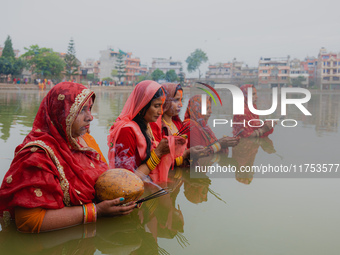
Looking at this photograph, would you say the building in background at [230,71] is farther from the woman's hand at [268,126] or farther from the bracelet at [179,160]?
the bracelet at [179,160]

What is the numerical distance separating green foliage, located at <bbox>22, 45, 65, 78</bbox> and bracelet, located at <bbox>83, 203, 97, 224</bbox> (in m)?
52.1

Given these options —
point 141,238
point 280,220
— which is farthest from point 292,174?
point 141,238

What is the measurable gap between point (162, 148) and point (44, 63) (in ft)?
170

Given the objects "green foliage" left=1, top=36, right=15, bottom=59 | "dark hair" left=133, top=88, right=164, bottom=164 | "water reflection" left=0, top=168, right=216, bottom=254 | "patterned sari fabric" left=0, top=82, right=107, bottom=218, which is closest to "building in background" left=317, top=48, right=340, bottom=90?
"green foliage" left=1, top=36, right=15, bottom=59

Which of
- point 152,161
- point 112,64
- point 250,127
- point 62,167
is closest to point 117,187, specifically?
point 62,167

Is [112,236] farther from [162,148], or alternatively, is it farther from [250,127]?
[250,127]

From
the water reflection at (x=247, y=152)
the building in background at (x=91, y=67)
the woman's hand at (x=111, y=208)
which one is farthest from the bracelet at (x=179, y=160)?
the building in background at (x=91, y=67)

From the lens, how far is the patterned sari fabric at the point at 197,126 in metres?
5.16

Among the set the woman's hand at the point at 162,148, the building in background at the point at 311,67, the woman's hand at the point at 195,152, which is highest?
the building in background at the point at 311,67

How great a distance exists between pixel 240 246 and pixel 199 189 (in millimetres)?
1584

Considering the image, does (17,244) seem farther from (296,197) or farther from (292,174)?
(292,174)

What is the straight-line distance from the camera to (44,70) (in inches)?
2042

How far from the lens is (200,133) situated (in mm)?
5277

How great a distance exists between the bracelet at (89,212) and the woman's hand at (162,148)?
42.8 inches
